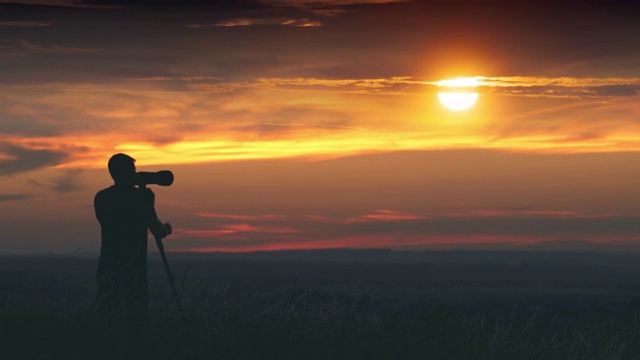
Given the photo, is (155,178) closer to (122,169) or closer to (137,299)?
(122,169)

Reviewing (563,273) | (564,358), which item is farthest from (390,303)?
(563,273)

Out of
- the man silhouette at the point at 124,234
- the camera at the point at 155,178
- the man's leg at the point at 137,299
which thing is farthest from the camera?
the camera at the point at 155,178

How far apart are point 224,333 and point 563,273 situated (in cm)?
4532

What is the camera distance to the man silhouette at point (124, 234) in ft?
41.1

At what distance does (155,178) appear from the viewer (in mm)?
12766

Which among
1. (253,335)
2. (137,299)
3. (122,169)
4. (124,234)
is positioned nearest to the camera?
(253,335)

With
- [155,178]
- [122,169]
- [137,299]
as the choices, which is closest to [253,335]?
[137,299]

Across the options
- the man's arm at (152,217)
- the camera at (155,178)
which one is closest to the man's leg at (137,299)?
the man's arm at (152,217)

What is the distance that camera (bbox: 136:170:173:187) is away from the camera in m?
12.6

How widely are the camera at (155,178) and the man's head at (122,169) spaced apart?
9 centimetres

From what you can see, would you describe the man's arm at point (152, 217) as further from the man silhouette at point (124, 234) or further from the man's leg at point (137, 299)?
the man's leg at point (137, 299)

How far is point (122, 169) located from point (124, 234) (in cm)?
81

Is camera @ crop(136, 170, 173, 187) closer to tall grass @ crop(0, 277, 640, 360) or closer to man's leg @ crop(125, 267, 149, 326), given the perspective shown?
man's leg @ crop(125, 267, 149, 326)

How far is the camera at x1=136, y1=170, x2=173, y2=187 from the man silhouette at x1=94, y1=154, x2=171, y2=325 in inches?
3.1
